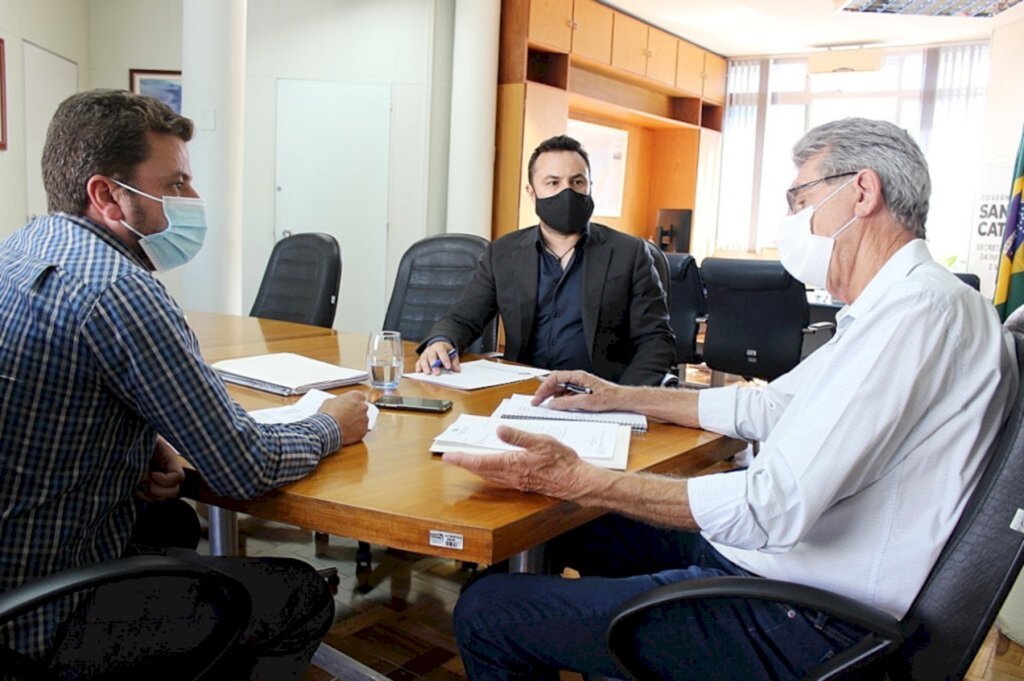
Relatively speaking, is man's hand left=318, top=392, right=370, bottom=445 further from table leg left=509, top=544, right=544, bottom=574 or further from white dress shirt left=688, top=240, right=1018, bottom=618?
white dress shirt left=688, top=240, right=1018, bottom=618

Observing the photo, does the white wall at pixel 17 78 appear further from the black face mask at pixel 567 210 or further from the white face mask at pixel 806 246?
the white face mask at pixel 806 246

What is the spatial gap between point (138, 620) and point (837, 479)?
0.99 metres

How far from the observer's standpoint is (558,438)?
4.52ft

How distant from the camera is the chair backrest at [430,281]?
3092 mm

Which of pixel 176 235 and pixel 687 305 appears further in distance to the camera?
pixel 687 305

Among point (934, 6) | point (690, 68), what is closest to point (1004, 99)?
point (934, 6)

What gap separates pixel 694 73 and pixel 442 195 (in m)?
3.46

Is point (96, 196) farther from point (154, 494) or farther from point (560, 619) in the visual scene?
point (560, 619)

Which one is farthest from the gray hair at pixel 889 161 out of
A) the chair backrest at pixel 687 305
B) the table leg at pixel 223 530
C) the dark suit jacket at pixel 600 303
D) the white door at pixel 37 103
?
the white door at pixel 37 103

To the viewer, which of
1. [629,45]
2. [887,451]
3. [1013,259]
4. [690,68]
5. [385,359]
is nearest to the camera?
[887,451]

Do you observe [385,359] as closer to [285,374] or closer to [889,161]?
[285,374]

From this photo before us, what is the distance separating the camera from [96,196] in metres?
1.25

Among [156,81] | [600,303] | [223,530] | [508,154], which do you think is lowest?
[223,530]

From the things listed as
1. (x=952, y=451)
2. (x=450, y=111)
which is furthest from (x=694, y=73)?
(x=952, y=451)
